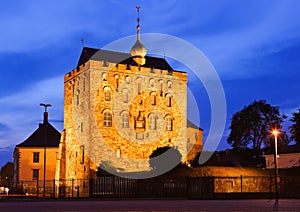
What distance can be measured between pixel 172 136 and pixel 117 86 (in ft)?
31.5

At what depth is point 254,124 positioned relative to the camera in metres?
73.2

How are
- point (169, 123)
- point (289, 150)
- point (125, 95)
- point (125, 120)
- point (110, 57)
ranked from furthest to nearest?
point (289, 150) < point (169, 123) < point (110, 57) < point (125, 95) < point (125, 120)

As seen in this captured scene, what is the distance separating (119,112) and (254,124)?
2401 cm

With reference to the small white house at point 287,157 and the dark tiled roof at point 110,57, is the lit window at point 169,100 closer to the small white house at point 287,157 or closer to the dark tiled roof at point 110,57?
the dark tiled roof at point 110,57

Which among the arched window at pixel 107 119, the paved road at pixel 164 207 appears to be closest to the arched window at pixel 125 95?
the arched window at pixel 107 119

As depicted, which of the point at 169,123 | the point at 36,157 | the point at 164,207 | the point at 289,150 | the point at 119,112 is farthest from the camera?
the point at 36,157

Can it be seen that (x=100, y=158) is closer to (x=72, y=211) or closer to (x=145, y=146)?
(x=145, y=146)

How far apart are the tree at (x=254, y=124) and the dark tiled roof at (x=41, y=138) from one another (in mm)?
26368

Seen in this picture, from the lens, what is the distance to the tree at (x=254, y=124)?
7300cm

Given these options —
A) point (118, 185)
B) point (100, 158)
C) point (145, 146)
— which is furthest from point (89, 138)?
point (118, 185)

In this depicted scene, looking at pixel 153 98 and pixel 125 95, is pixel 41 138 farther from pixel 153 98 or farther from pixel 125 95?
pixel 153 98

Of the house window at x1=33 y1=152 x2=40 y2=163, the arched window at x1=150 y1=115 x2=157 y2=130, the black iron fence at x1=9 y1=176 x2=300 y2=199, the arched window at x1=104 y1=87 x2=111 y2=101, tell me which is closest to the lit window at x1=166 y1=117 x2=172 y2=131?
the arched window at x1=150 y1=115 x2=157 y2=130

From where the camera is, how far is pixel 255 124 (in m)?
73.2

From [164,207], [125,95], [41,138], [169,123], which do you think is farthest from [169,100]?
[164,207]
